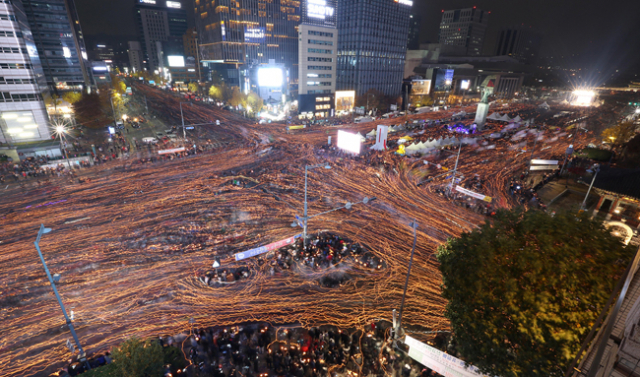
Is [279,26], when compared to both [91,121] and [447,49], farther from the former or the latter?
[447,49]

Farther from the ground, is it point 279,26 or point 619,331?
point 279,26

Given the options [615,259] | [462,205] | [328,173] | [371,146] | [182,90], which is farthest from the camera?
[182,90]

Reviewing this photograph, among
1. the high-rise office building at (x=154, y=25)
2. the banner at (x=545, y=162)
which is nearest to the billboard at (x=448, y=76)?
the banner at (x=545, y=162)

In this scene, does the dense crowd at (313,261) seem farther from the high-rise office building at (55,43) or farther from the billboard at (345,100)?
the high-rise office building at (55,43)

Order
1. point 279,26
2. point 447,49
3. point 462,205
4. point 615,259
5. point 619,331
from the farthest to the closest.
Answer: point 447,49 → point 279,26 → point 462,205 → point 615,259 → point 619,331

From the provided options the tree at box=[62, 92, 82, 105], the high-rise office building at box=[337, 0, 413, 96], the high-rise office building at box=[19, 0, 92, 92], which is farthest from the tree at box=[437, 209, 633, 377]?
the high-rise office building at box=[19, 0, 92, 92]

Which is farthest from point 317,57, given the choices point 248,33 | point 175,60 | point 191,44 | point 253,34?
point 191,44

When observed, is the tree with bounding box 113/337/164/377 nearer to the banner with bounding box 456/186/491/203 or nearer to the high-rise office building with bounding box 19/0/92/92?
the banner with bounding box 456/186/491/203

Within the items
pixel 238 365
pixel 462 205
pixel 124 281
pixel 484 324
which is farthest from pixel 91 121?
pixel 484 324
